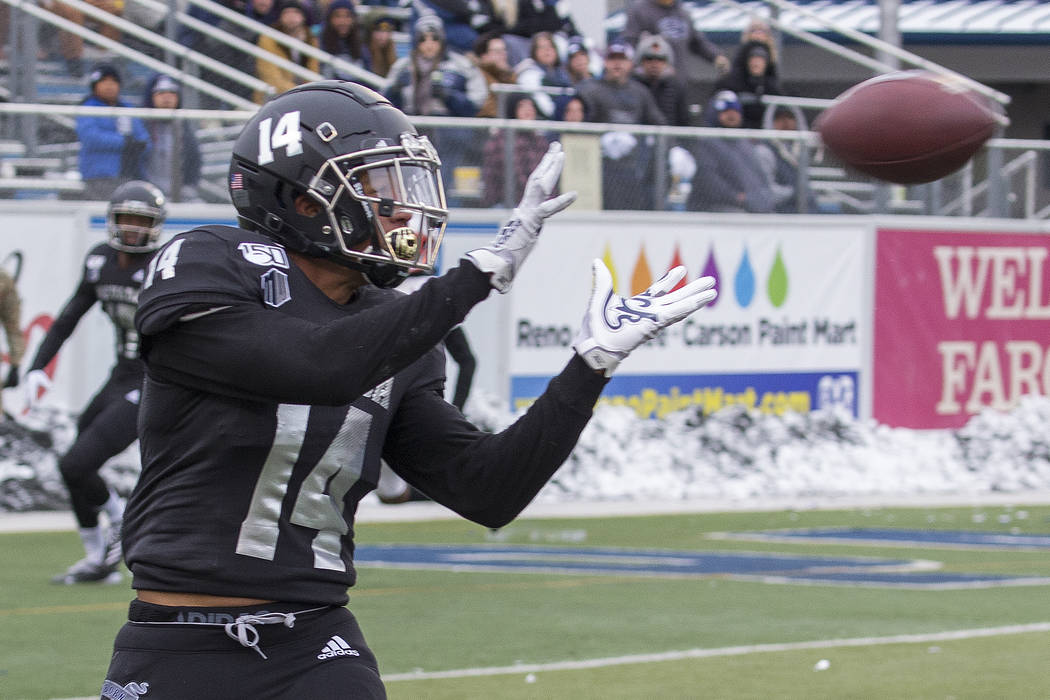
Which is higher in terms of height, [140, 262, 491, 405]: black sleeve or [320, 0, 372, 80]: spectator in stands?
[320, 0, 372, 80]: spectator in stands

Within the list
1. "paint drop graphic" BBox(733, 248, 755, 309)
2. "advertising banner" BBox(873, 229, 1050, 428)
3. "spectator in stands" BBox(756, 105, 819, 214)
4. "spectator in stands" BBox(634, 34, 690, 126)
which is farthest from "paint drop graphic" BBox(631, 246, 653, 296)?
"advertising banner" BBox(873, 229, 1050, 428)

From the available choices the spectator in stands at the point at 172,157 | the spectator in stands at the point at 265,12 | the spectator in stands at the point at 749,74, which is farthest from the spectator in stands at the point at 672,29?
the spectator in stands at the point at 172,157

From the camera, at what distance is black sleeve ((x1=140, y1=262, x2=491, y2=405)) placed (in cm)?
284

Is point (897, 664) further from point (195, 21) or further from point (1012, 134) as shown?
point (1012, 134)

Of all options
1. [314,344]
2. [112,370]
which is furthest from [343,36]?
[314,344]

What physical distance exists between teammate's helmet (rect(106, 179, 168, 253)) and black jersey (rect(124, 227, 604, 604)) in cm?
572

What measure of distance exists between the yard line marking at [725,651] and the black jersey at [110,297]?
3.05 m

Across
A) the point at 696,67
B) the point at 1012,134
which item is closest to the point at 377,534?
the point at 696,67

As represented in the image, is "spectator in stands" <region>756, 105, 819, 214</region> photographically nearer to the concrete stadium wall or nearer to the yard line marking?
the concrete stadium wall

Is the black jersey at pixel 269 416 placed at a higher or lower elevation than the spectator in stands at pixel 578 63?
lower

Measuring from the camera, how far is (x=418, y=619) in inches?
296

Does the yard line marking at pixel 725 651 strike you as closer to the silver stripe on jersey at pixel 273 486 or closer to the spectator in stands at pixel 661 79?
the silver stripe on jersey at pixel 273 486

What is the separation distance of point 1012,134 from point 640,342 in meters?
25.8

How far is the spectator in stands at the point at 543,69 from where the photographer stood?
535 inches
